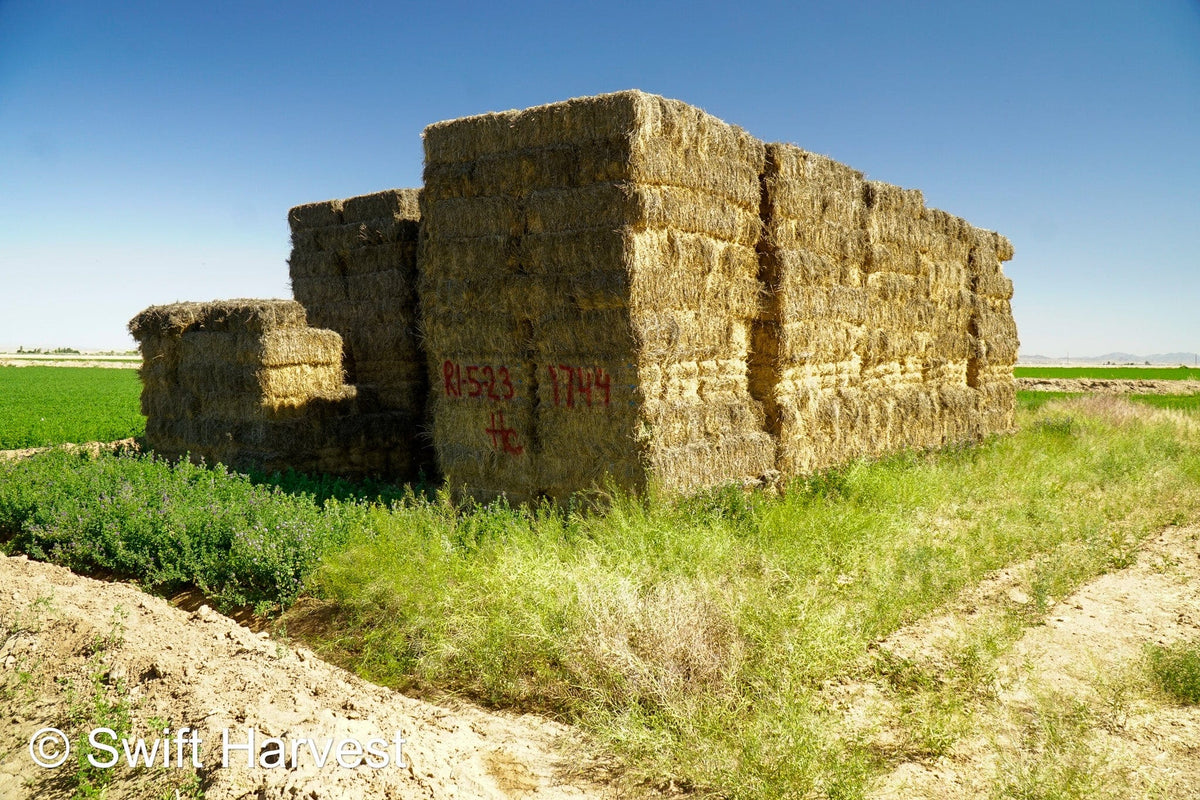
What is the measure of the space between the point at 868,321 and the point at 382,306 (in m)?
7.37

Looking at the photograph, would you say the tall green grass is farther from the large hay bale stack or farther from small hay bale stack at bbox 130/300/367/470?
small hay bale stack at bbox 130/300/367/470

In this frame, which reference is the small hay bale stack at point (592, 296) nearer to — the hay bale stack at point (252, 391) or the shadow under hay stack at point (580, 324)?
the shadow under hay stack at point (580, 324)

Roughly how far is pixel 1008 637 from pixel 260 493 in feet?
24.0

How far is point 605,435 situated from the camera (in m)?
7.86

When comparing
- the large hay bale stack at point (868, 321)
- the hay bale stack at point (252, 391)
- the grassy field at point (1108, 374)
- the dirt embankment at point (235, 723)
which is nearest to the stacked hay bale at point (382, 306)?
the hay bale stack at point (252, 391)

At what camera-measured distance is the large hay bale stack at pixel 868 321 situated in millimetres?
9398

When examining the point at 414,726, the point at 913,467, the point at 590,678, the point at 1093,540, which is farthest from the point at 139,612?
the point at 913,467

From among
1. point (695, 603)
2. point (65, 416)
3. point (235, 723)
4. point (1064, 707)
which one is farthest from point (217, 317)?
point (65, 416)

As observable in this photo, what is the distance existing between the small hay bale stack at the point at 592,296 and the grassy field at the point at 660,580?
751 mm

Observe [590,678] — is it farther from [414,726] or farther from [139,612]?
[139,612]

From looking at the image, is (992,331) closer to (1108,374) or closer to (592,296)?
(592,296)

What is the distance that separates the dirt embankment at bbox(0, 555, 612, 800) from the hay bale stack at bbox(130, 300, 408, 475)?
177 inches

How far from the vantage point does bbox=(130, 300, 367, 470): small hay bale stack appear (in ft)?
33.5

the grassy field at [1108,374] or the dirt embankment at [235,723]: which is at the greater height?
the grassy field at [1108,374]
